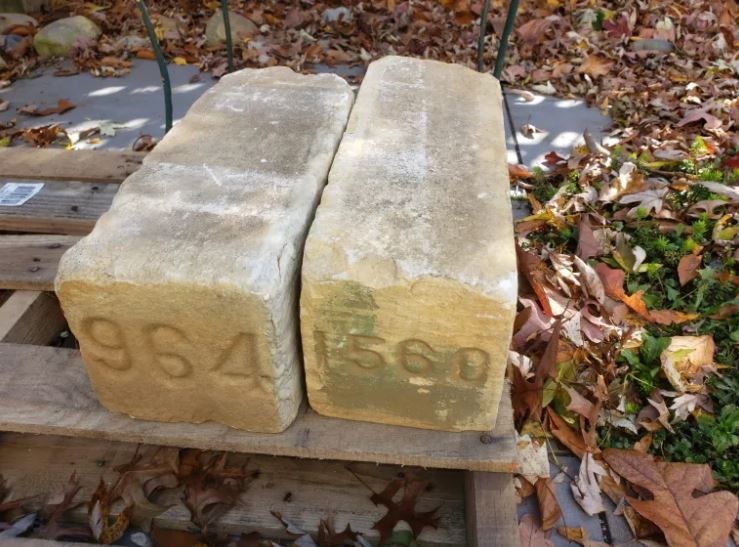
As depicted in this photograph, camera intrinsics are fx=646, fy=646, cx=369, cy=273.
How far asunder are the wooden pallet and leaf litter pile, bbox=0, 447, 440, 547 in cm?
2

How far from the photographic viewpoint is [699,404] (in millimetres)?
2006

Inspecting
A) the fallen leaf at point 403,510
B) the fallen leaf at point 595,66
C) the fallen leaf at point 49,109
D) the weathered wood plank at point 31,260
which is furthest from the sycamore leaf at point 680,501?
the fallen leaf at point 49,109

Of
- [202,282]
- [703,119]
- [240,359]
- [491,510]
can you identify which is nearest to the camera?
[202,282]

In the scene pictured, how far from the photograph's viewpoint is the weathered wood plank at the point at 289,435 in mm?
1550

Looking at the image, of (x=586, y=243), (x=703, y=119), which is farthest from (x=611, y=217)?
(x=703, y=119)

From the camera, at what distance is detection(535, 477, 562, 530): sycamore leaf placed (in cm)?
171

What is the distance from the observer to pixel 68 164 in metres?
2.56

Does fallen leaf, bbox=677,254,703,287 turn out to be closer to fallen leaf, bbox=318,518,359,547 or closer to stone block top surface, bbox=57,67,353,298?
stone block top surface, bbox=57,67,353,298

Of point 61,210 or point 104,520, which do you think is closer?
point 104,520

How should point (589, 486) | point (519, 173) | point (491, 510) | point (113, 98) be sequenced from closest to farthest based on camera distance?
point (491, 510), point (589, 486), point (519, 173), point (113, 98)

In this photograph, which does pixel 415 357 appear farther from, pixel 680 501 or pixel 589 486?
pixel 680 501

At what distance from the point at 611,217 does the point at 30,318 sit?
223cm

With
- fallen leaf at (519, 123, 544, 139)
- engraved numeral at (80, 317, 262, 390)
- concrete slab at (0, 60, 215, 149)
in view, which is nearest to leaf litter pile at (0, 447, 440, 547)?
engraved numeral at (80, 317, 262, 390)

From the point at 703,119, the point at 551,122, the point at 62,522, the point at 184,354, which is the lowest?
the point at 62,522
